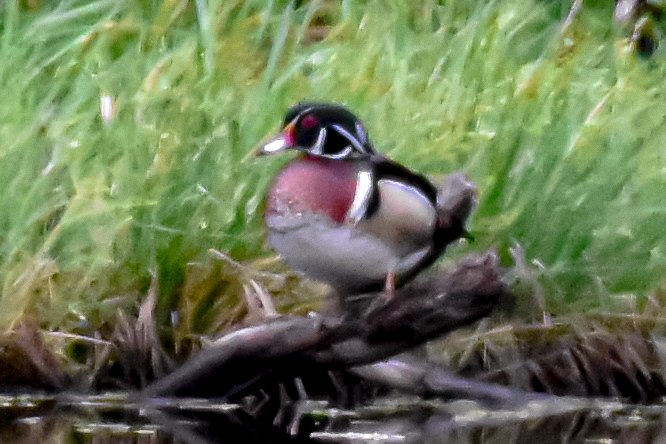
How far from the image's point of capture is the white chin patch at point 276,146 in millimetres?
3953

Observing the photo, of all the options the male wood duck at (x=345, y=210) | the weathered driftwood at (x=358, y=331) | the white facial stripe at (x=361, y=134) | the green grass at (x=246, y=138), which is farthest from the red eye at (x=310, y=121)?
the green grass at (x=246, y=138)

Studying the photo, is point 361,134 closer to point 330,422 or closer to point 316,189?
point 316,189

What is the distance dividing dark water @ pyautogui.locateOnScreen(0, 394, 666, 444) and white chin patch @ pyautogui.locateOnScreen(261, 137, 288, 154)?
0.71m

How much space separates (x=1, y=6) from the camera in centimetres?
585

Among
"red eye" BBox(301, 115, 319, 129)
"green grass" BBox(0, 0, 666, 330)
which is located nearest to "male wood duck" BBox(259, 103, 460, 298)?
"red eye" BBox(301, 115, 319, 129)

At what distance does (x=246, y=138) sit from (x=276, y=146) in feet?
2.47

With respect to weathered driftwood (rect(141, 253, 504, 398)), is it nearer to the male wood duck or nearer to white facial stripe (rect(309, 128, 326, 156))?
the male wood duck

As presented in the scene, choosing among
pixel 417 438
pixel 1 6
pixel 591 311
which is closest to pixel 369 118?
pixel 591 311

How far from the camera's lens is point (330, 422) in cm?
407

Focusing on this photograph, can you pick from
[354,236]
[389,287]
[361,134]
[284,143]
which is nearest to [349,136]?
[361,134]

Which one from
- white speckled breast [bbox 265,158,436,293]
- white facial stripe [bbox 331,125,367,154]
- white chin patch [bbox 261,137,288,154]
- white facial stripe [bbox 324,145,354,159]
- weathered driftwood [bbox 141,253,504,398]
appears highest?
white facial stripe [bbox 331,125,367,154]

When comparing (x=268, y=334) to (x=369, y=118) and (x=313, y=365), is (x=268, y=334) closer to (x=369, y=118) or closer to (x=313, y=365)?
(x=313, y=365)

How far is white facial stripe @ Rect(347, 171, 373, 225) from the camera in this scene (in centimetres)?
377

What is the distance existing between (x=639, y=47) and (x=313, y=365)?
9.67ft
